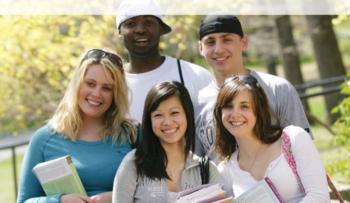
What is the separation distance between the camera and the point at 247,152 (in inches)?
155

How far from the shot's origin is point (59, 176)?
12.9 feet

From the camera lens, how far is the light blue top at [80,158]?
4094 mm

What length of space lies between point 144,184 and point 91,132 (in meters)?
0.63

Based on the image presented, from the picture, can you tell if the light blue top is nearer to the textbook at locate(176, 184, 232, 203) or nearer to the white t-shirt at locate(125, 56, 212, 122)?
the white t-shirt at locate(125, 56, 212, 122)

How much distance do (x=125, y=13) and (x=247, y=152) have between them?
1373 mm

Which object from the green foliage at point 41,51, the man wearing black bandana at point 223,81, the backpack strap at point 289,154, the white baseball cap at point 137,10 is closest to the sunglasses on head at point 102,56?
the white baseball cap at point 137,10

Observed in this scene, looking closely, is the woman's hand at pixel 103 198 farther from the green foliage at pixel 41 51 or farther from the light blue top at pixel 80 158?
the green foliage at pixel 41 51

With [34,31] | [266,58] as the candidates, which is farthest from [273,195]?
[266,58]

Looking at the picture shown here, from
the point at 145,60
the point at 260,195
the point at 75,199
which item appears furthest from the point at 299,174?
the point at 145,60

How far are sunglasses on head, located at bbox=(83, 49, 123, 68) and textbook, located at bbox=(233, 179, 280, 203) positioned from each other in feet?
3.85

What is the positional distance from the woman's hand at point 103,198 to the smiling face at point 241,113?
0.84 metres

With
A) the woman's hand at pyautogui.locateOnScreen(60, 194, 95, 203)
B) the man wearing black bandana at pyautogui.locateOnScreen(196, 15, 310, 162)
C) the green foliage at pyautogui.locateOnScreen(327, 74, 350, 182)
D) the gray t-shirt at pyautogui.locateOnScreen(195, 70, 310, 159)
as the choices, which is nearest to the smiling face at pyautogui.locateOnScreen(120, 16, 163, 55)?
the man wearing black bandana at pyautogui.locateOnScreen(196, 15, 310, 162)

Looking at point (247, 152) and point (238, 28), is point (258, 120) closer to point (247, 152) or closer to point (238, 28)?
point (247, 152)

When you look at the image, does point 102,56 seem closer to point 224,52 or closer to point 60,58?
point 224,52
